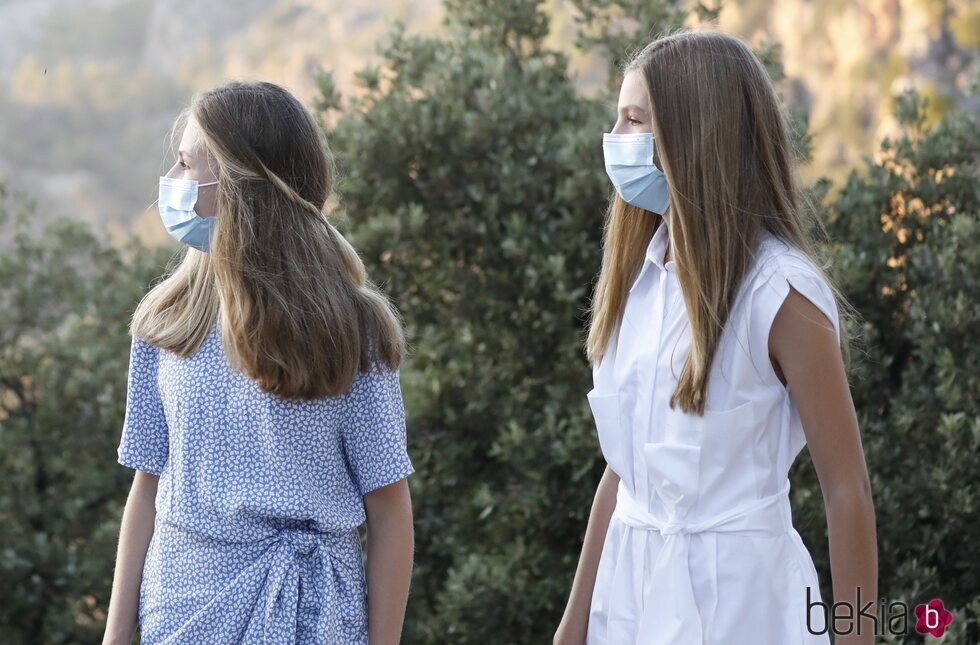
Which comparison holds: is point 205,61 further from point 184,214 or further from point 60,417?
point 184,214

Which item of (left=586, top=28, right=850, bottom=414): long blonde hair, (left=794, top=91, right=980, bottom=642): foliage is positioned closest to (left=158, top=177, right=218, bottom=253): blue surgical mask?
(left=586, top=28, right=850, bottom=414): long blonde hair

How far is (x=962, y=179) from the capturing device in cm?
383

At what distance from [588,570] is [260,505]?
63 centimetres

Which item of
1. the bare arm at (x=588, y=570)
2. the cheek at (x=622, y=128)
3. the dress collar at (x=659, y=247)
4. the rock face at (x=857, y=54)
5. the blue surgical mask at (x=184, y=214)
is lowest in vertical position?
the bare arm at (x=588, y=570)

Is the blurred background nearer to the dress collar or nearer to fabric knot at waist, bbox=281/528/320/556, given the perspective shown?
the dress collar

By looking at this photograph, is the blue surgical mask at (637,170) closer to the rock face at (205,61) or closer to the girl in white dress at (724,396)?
the girl in white dress at (724,396)

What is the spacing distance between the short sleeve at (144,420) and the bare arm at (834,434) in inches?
45.5

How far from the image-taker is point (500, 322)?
4.05 metres

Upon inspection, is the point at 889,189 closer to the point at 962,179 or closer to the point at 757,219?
the point at 962,179

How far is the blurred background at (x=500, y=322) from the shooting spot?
3521 mm

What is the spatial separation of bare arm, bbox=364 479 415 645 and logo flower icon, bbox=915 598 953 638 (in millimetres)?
1762

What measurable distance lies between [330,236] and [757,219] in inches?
31.1

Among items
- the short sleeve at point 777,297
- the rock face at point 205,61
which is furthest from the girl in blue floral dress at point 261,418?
the rock face at point 205,61

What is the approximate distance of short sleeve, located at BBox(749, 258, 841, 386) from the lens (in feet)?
6.06
